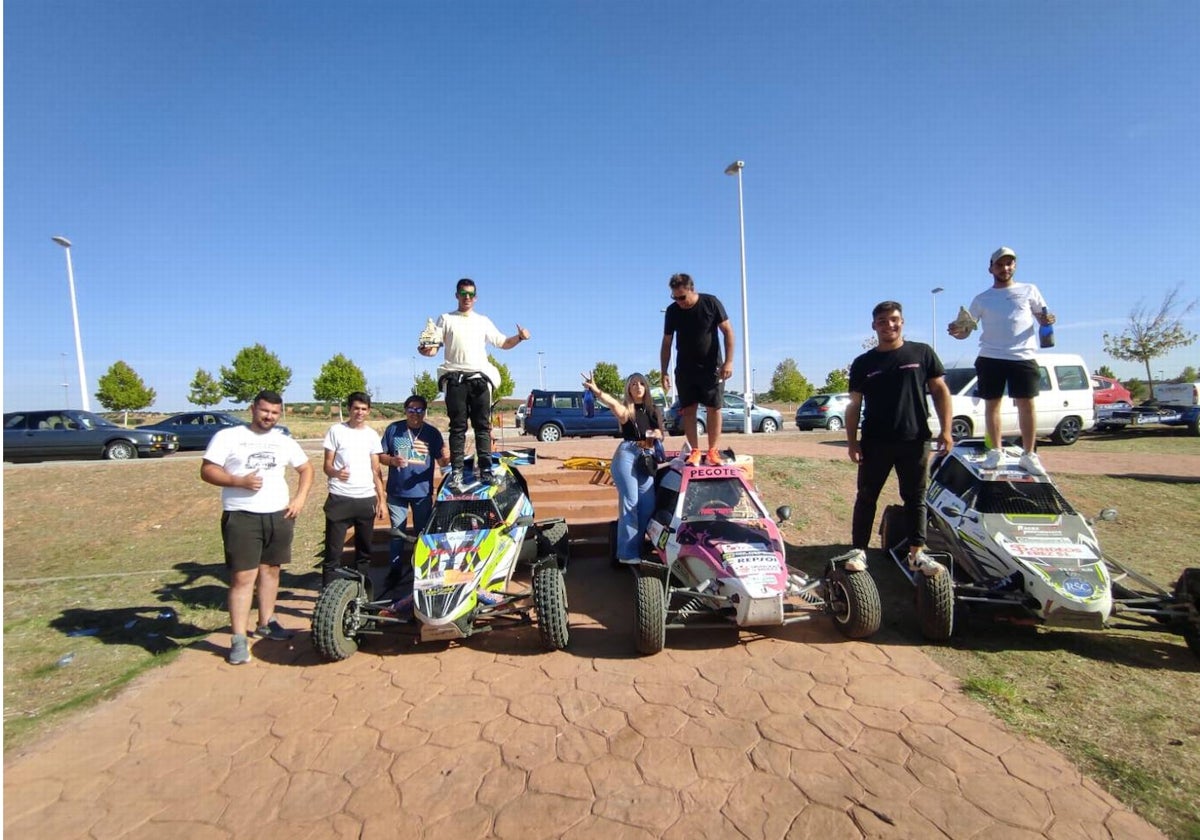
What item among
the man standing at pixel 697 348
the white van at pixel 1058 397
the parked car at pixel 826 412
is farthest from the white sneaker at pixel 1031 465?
the parked car at pixel 826 412

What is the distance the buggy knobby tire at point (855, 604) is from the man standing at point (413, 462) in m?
3.87

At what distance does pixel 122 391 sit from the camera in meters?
44.8

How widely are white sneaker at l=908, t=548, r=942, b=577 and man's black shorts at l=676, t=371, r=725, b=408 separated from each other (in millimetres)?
2372

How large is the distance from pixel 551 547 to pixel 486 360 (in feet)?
6.74

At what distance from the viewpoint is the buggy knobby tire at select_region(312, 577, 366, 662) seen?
4.43 meters

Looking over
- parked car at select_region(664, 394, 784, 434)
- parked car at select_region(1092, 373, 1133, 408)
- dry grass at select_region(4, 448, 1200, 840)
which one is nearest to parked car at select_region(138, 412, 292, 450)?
dry grass at select_region(4, 448, 1200, 840)

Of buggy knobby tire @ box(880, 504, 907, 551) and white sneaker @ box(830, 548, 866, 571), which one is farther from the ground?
white sneaker @ box(830, 548, 866, 571)

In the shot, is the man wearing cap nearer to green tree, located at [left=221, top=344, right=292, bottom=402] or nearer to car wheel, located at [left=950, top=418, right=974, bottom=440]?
car wheel, located at [left=950, top=418, right=974, bottom=440]

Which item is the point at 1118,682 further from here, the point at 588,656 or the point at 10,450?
the point at 10,450

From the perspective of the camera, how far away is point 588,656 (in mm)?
4508

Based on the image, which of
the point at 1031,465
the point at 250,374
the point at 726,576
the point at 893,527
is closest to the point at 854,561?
the point at 726,576

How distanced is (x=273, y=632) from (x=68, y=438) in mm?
17118

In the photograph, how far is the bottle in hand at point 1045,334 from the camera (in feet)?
18.9

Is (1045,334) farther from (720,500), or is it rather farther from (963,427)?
(963,427)
